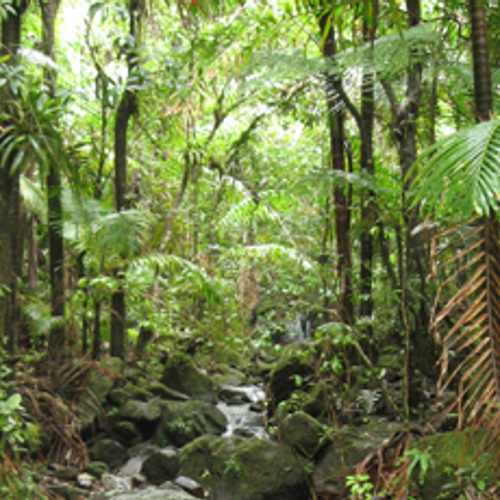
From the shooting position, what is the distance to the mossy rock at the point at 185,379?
706 centimetres

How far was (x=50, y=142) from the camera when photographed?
3631mm

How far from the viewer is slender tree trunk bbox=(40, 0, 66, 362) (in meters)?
5.38

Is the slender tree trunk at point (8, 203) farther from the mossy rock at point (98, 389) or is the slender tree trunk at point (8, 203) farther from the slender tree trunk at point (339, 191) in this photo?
the slender tree trunk at point (339, 191)

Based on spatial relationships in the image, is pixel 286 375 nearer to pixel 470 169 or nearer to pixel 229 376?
pixel 229 376

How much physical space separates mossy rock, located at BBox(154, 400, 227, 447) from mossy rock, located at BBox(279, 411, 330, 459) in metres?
1.40

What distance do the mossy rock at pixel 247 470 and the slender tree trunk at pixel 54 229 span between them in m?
1.66

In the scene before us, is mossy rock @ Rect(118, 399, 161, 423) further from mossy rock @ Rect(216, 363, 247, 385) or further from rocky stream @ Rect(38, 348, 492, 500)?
mossy rock @ Rect(216, 363, 247, 385)

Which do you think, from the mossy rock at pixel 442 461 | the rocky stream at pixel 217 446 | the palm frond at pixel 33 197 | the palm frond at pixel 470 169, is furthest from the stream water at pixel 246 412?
the palm frond at pixel 470 169

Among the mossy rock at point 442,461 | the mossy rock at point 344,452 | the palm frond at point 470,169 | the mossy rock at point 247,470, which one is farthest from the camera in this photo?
the mossy rock at point 247,470

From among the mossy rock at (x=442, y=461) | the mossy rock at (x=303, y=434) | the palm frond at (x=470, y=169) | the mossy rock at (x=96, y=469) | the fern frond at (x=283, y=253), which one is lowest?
the mossy rock at (x=96, y=469)

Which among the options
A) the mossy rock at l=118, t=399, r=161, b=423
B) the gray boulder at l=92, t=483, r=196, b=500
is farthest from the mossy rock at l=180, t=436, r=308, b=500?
the mossy rock at l=118, t=399, r=161, b=423

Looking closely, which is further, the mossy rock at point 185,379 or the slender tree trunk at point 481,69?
the mossy rock at point 185,379

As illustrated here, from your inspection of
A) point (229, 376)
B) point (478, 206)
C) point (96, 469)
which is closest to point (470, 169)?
point (478, 206)

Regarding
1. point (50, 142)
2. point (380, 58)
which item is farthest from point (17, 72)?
point (380, 58)
